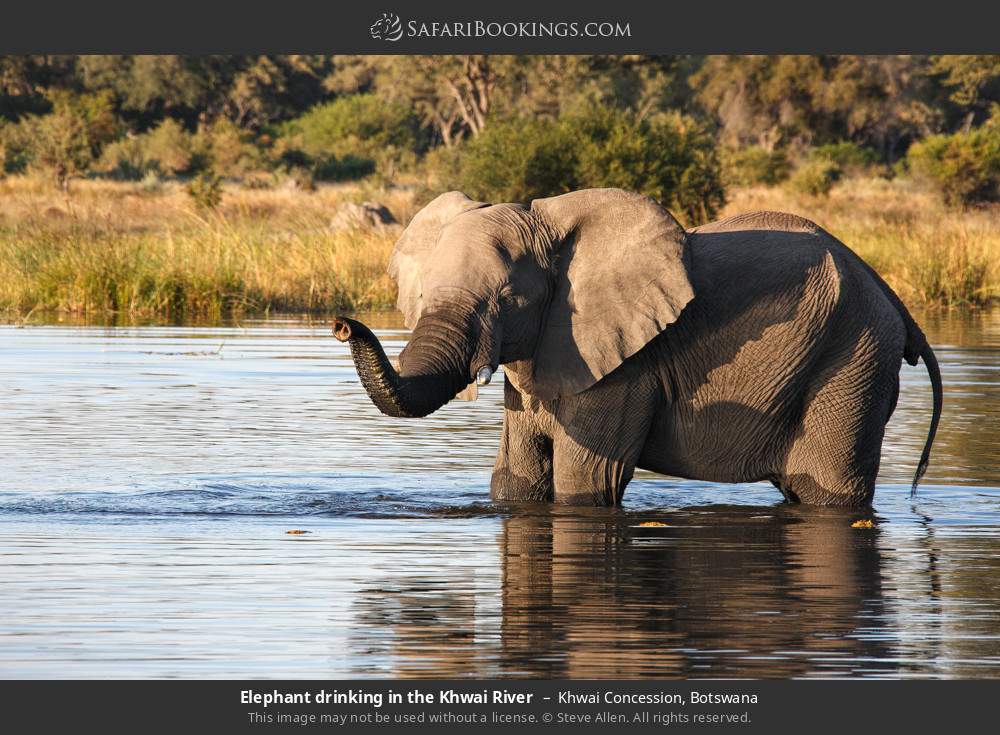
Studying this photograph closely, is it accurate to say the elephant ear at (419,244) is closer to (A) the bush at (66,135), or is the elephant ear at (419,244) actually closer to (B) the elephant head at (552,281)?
(B) the elephant head at (552,281)

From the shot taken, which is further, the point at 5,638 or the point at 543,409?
the point at 543,409

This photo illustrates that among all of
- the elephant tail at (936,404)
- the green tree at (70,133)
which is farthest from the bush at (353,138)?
the elephant tail at (936,404)

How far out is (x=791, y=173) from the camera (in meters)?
55.5

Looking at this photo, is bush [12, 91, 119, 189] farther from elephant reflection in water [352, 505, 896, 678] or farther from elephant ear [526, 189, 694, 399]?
elephant reflection in water [352, 505, 896, 678]

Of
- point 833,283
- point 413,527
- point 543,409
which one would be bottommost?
point 413,527

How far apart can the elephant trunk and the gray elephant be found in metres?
0.01

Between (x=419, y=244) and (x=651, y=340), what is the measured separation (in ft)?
3.55

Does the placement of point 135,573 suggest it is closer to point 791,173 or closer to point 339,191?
point 339,191

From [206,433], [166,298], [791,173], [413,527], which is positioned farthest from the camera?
[791,173]

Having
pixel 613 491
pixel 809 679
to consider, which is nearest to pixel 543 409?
pixel 613 491

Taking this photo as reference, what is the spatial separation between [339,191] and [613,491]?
40.1m

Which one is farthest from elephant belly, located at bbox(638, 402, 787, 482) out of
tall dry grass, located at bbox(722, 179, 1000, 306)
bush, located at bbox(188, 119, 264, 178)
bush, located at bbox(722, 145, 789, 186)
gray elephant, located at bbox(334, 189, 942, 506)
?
bush, located at bbox(188, 119, 264, 178)

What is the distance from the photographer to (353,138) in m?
59.8

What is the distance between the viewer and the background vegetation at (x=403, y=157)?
2108 centimetres
